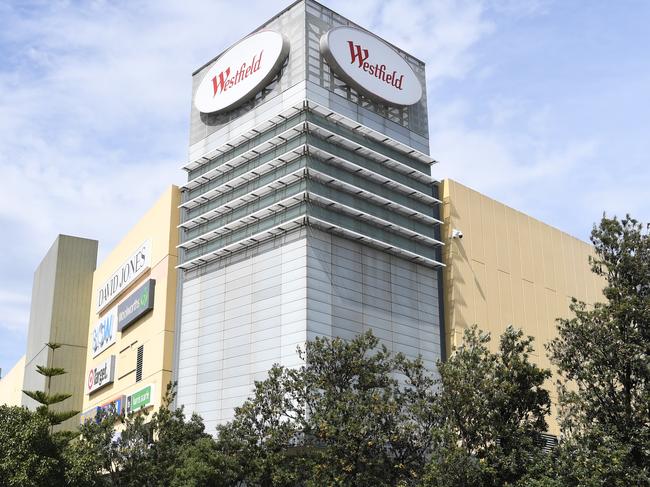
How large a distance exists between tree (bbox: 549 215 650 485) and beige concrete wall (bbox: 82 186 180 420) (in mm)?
28812

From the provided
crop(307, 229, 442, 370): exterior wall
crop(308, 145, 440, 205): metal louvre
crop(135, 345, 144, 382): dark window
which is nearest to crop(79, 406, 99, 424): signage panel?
crop(135, 345, 144, 382): dark window

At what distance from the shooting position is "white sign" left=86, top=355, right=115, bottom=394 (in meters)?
60.1

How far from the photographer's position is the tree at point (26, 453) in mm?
28938

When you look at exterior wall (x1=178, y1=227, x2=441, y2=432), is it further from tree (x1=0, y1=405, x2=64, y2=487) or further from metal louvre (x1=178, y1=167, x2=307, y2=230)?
tree (x1=0, y1=405, x2=64, y2=487)

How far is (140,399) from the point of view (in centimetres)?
5247

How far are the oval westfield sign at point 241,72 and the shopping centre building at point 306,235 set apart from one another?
122mm

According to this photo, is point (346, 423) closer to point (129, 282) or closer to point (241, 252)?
point (241, 252)

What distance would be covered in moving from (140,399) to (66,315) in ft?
69.6

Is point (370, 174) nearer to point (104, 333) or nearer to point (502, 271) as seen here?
point (502, 271)

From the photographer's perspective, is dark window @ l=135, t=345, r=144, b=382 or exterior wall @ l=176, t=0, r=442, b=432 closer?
exterior wall @ l=176, t=0, r=442, b=432

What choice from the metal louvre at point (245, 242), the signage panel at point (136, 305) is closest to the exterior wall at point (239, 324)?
the metal louvre at point (245, 242)

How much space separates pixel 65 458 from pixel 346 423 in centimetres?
1120

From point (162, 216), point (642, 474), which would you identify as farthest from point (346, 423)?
point (162, 216)

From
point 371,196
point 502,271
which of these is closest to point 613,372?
point 371,196
